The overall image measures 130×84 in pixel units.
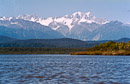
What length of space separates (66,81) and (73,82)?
1.39 metres

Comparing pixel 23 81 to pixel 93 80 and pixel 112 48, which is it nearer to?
pixel 93 80

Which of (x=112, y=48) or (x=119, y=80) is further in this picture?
(x=112, y=48)

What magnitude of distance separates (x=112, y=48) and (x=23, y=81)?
157 m

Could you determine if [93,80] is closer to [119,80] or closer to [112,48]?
[119,80]

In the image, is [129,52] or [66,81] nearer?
[66,81]

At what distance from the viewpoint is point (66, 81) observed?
149 ft

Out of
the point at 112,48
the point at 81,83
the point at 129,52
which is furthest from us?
the point at 112,48

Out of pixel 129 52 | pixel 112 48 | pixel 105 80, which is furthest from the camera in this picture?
pixel 112 48

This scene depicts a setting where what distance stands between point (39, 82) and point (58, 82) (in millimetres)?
2737

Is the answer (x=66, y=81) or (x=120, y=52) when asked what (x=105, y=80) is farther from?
(x=120, y=52)

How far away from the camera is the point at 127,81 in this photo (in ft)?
148

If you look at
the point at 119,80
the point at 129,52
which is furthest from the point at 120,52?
the point at 119,80

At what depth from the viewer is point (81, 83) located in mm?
43531

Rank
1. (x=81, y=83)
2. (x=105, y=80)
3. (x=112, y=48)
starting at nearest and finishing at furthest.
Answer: (x=81, y=83)
(x=105, y=80)
(x=112, y=48)
